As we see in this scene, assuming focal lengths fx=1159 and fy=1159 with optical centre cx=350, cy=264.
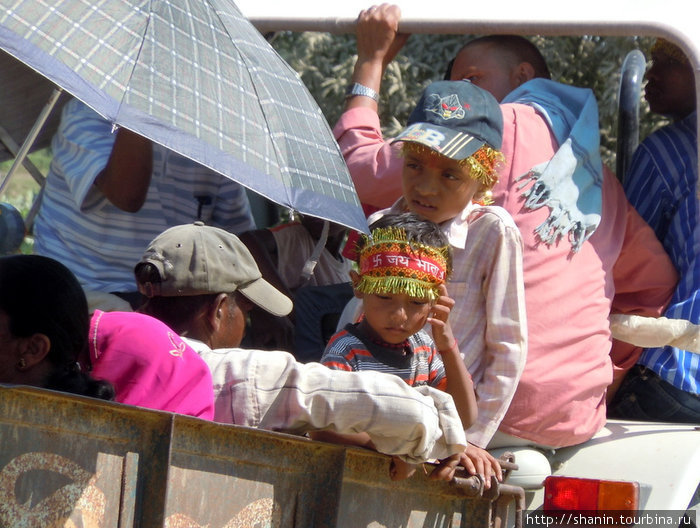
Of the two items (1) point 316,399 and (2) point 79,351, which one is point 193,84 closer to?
(2) point 79,351

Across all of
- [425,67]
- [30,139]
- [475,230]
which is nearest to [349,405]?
[475,230]

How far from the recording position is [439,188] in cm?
348

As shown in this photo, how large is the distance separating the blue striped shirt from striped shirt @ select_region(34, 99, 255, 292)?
1567 millimetres

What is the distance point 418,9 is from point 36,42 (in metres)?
1.86

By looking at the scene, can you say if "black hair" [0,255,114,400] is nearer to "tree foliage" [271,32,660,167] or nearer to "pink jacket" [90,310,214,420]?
"pink jacket" [90,310,214,420]

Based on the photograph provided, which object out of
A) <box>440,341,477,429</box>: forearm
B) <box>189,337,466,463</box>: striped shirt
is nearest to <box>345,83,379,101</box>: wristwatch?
<box>440,341,477,429</box>: forearm

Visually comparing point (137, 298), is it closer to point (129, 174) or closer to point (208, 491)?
point (129, 174)

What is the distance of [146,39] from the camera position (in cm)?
255

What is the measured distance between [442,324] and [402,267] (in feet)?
0.65

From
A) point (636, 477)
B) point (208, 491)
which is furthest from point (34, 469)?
point (636, 477)

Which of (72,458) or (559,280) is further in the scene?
(559,280)

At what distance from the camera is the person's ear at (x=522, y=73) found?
421 cm

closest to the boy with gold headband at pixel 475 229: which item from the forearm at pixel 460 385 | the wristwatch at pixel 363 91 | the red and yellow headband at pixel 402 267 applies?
the forearm at pixel 460 385

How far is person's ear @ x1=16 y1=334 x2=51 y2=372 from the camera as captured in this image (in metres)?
2.56
